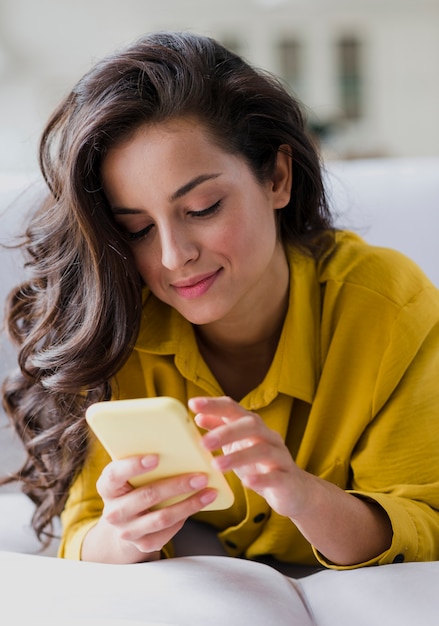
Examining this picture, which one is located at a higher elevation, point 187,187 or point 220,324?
point 187,187

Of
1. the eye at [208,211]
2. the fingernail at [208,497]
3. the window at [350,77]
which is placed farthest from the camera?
the window at [350,77]

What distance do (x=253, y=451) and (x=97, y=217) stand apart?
405mm

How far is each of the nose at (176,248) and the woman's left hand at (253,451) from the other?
225mm

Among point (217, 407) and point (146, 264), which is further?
point (146, 264)

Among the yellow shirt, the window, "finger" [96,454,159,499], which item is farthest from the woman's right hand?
the window

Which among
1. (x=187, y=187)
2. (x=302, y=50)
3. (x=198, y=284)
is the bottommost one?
(x=302, y=50)

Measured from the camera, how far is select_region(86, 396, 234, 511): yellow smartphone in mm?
923

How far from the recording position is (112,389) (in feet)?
4.34

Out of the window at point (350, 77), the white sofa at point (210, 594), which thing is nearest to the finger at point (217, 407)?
the white sofa at point (210, 594)

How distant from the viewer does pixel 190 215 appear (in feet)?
3.71

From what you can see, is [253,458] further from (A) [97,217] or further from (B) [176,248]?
(A) [97,217]

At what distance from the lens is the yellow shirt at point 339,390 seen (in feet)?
3.94

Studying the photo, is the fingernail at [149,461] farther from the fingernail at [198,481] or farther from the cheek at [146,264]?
the cheek at [146,264]

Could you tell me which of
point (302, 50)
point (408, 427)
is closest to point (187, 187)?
point (408, 427)
